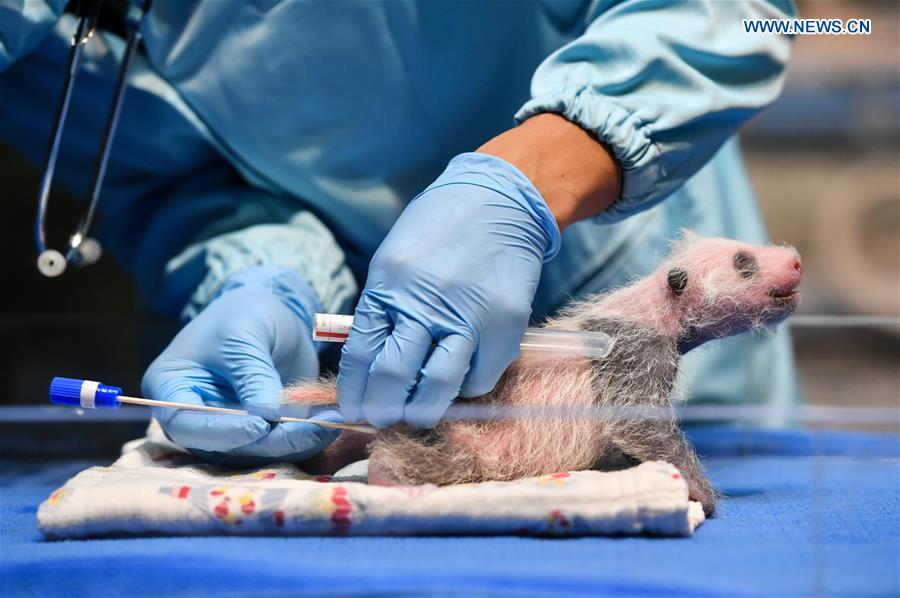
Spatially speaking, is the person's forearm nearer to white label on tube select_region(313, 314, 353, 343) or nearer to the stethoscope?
white label on tube select_region(313, 314, 353, 343)

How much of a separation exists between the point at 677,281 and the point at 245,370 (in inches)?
19.4

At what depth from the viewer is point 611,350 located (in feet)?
2.95

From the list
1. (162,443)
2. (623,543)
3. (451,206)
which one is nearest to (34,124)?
(162,443)

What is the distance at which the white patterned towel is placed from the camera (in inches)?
28.3

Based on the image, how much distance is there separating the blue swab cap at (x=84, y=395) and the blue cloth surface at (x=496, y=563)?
129 millimetres

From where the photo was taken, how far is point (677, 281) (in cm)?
94

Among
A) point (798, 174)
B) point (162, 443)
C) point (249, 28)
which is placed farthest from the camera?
point (798, 174)

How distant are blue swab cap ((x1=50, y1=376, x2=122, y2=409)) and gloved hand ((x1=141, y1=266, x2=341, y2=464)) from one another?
7 centimetres

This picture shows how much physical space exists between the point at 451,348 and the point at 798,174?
229 centimetres

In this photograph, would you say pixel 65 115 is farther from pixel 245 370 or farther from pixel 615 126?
pixel 615 126

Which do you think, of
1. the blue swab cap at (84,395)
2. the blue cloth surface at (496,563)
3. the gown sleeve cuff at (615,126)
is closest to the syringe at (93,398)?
the blue swab cap at (84,395)

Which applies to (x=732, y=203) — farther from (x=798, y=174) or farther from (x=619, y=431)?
(x=798, y=174)

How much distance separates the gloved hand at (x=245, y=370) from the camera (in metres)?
0.89

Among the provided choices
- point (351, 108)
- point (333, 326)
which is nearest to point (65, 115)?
point (351, 108)
